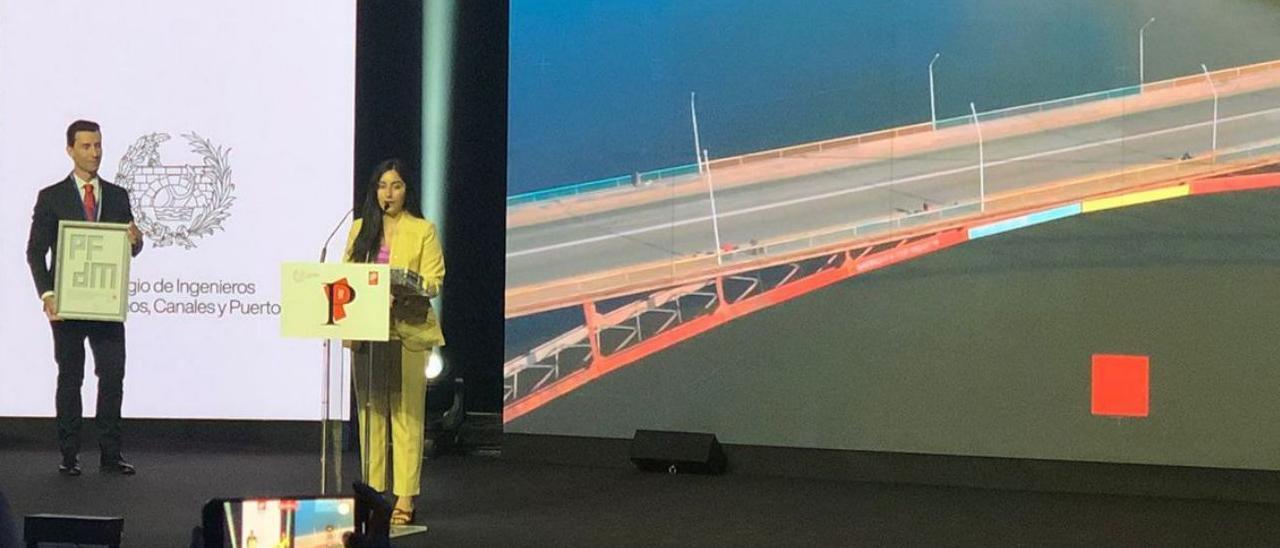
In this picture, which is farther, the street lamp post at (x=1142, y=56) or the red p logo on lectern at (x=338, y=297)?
the street lamp post at (x=1142, y=56)

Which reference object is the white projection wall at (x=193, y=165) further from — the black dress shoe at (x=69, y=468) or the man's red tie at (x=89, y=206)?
the black dress shoe at (x=69, y=468)

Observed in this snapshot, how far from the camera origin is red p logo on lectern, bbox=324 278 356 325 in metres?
5.04

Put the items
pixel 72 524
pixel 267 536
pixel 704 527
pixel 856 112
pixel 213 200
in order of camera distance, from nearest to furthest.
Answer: pixel 72 524, pixel 267 536, pixel 704 527, pixel 856 112, pixel 213 200

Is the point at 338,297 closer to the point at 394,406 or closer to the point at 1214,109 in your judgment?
the point at 394,406

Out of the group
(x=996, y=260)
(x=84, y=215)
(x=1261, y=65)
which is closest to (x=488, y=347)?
(x=84, y=215)

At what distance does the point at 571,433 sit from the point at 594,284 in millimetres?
780

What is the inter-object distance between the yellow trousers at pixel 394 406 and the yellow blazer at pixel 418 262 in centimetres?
5

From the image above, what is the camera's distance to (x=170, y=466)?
7551 millimetres

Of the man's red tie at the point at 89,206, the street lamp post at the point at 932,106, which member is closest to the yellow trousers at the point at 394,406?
the man's red tie at the point at 89,206

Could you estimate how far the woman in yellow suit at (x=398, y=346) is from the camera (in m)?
5.52

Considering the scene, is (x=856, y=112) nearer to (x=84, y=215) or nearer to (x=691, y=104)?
(x=691, y=104)

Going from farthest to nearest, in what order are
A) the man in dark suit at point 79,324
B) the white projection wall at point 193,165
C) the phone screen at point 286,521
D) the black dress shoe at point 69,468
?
the white projection wall at point 193,165 → the man in dark suit at point 79,324 → the black dress shoe at point 69,468 → the phone screen at point 286,521

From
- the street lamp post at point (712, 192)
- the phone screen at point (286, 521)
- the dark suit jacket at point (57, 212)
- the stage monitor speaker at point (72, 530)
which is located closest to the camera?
the stage monitor speaker at point (72, 530)

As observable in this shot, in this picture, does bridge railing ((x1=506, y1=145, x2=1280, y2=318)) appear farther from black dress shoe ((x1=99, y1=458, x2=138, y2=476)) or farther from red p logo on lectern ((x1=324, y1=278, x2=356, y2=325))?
red p logo on lectern ((x1=324, y1=278, x2=356, y2=325))
